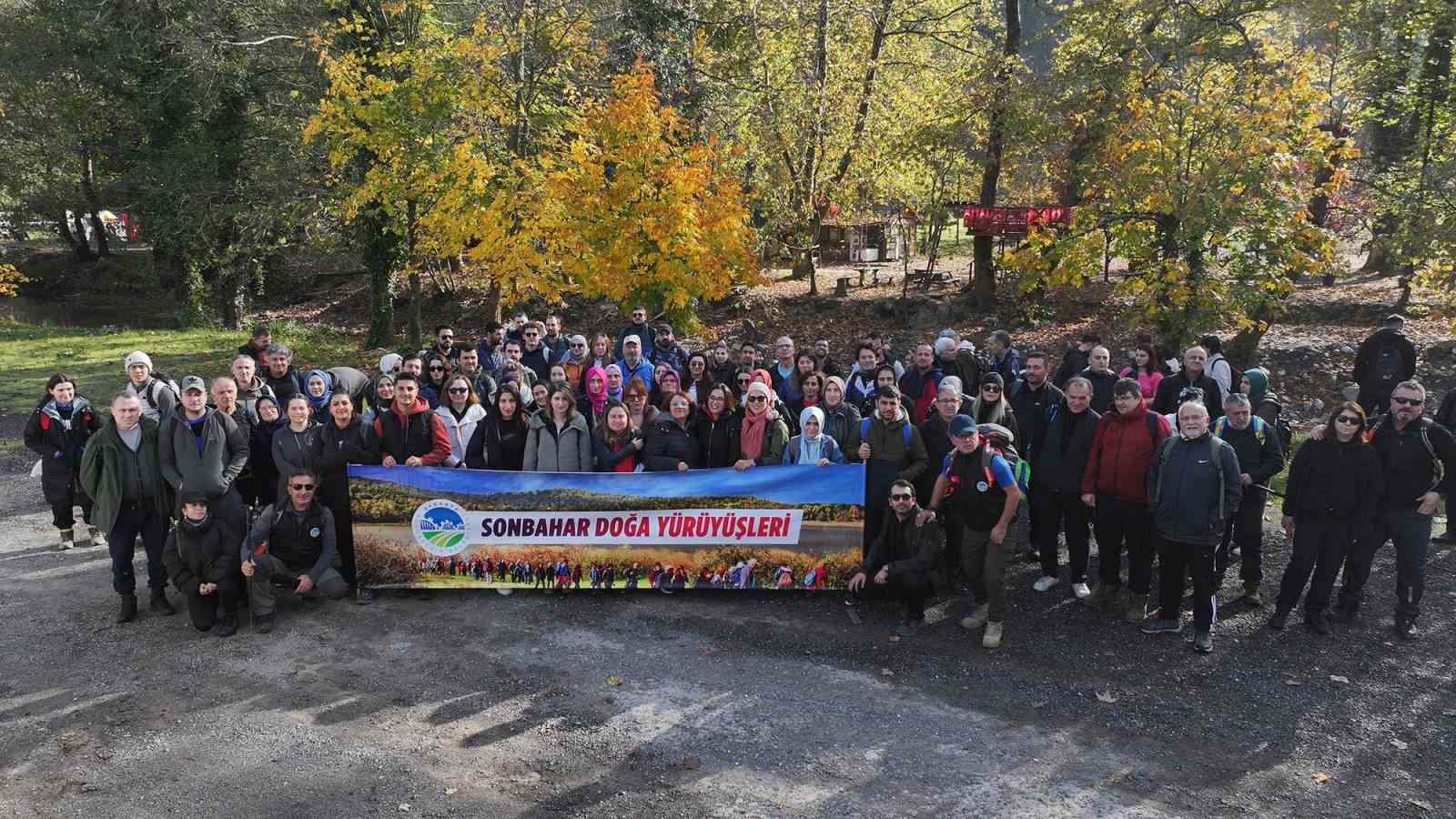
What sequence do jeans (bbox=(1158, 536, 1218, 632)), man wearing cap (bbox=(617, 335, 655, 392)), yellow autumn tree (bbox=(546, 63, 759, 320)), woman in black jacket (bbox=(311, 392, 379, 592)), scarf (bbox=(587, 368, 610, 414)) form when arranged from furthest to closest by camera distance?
yellow autumn tree (bbox=(546, 63, 759, 320)), man wearing cap (bbox=(617, 335, 655, 392)), scarf (bbox=(587, 368, 610, 414)), woman in black jacket (bbox=(311, 392, 379, 592)), jeans (bbox=(1158, 536, 1218, 632))

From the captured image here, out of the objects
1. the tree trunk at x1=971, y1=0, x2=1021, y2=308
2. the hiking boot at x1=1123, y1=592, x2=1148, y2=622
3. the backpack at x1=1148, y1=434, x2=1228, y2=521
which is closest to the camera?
the backpack at x1=1148, y1=434, x2=1228, y2=521

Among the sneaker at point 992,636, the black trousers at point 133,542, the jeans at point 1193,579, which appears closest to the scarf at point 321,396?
the black trousers at point 133,542

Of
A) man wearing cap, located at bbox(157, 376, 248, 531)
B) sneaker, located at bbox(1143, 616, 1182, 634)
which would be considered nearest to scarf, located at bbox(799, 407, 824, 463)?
sneaker, located at bbox(1143, 616, 1182, 634)

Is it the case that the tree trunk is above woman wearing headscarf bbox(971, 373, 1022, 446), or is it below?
above

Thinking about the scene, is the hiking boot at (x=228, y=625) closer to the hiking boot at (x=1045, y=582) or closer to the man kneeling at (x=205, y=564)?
the man kneeling at (x=205, y=564)

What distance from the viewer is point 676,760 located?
5.96 meters

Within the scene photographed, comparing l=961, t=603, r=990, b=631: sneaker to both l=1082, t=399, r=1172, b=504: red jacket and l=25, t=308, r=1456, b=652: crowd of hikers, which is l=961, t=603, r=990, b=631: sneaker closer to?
l=25, t=308, r=1456, b=652: crowd of hikers

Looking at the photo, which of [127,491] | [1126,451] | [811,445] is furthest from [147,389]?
[1126,451]

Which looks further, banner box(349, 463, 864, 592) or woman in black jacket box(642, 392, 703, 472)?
woman in black jacket box(642, 392, 703, 472)

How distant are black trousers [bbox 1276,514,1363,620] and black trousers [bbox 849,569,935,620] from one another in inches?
116

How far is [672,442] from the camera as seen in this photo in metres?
8.80

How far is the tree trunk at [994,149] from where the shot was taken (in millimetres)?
21023

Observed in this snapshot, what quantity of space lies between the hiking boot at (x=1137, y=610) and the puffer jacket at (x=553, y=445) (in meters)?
5.02

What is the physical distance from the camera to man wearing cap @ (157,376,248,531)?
26.1ft
